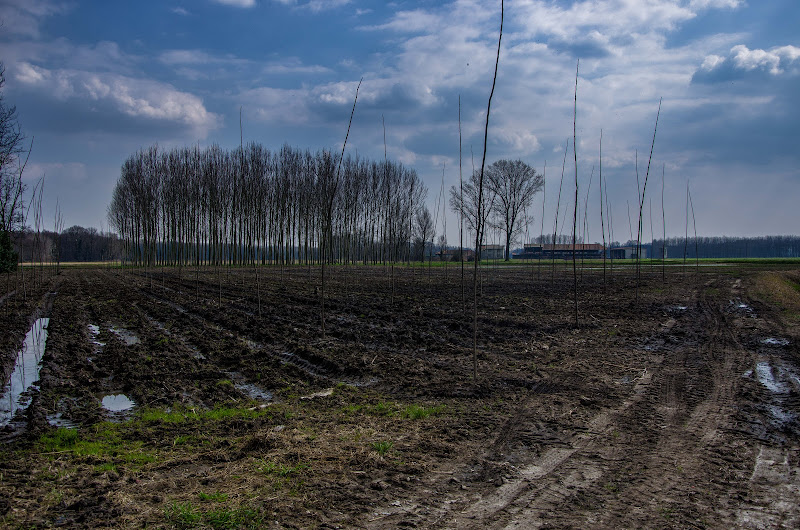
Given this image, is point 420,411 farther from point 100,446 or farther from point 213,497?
point 100,446

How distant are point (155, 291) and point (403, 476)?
2281cm

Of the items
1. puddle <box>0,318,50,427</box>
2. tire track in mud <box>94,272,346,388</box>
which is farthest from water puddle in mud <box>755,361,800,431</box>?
puddle <box>0,318,50,427</box>

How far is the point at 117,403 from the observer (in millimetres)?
6879

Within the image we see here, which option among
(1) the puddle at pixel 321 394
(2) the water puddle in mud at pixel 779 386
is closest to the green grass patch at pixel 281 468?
(1) the puddle at pixel 321 394

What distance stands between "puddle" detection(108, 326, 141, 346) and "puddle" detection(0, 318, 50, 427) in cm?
150

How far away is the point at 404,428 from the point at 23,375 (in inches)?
288

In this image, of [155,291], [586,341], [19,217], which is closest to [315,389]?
[586,341]

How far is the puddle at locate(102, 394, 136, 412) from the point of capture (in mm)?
6638

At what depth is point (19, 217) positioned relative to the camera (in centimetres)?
2716

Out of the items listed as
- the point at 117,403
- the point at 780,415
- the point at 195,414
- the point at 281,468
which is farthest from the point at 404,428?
the point at 780,415

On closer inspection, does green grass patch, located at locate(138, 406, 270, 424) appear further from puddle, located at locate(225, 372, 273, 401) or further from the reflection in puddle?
the reflection in puddle

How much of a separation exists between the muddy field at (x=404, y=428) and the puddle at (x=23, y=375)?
7.5 inches

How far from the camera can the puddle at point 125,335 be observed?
11.2 meters

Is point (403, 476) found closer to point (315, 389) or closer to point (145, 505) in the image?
point (145, 505)
